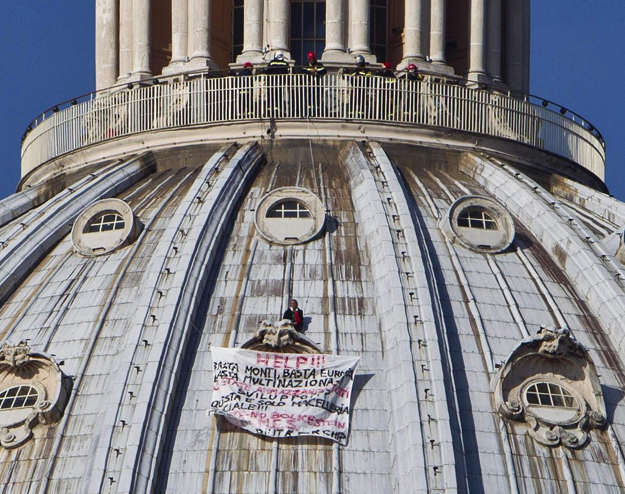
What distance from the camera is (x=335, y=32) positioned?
72562mm

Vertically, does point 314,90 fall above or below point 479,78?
below

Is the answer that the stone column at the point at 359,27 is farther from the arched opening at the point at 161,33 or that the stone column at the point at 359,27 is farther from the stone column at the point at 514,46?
the arched opening at the point at 161,33

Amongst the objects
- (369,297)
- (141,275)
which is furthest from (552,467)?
(141,275)

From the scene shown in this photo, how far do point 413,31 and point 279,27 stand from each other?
3.05 meters

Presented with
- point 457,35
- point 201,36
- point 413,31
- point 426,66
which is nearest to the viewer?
point 426,66

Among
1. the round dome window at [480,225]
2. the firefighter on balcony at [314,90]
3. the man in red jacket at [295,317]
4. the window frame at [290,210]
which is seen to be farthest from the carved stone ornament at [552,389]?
the firefighter on balcony at [314,90]

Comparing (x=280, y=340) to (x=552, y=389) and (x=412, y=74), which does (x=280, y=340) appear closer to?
(x=552, y=389)

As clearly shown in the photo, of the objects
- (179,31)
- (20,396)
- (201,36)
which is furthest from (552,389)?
(179,31)

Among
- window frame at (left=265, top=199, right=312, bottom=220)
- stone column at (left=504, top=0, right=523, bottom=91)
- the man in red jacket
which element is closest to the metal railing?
stone column at (left=504, top=0, right=523, bottom=91)

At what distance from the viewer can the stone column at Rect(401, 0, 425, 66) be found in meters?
73.1

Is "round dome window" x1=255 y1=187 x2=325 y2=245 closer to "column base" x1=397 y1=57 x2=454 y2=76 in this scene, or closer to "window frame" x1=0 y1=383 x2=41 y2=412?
"column base" x1=397 y1=57 x2=454 y2=76

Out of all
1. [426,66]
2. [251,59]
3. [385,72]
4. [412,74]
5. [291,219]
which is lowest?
[291,219]

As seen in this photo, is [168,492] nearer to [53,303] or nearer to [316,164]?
[53,303]

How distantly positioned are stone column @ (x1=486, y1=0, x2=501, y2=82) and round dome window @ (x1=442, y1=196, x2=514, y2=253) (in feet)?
22.8
